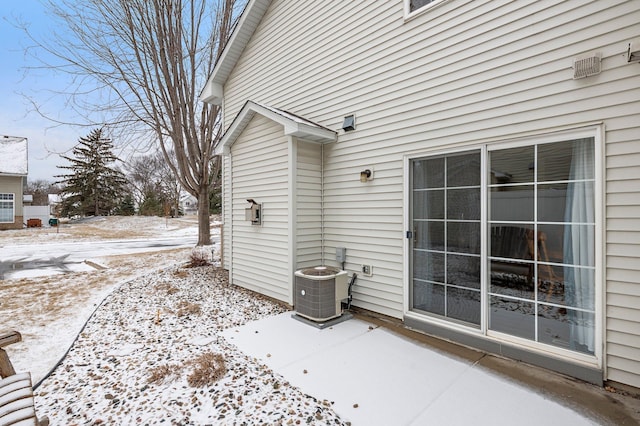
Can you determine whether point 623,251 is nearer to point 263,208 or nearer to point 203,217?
point 263,208

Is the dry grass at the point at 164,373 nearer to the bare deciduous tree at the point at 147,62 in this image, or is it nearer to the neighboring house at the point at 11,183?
the bare deciduous tree at the point at 147,62

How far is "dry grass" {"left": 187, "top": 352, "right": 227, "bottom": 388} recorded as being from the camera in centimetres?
261

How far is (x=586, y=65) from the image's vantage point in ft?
8.33

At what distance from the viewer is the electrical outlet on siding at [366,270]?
4.24 m

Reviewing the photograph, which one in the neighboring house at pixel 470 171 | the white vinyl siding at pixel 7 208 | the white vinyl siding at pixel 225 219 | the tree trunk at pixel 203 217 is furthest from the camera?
the white vinyl siding at pixel 7 208

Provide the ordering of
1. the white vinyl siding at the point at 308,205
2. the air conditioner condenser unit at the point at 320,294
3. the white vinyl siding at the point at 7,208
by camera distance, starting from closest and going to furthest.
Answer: the air conditioner condenser unit at the point at 320,294 < the white vinyl siding at the point at 308,205 < the white vinyl siding at the point at 7,208

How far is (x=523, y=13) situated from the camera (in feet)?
9.57

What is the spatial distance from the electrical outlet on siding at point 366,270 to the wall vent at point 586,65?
3032mm

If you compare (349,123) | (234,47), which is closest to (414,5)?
(349,123)

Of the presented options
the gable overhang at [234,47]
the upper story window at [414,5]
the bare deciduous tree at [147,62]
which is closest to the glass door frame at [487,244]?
the upper story window at [414,5]

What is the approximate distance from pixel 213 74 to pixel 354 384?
285 inches

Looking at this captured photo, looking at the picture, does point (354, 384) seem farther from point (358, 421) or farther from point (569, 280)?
point (569, 280)

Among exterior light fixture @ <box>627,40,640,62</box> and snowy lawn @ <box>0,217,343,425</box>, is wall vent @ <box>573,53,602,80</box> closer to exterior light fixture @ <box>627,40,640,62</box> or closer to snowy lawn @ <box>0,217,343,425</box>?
exterior light fixture @ <box>627,40,640,62</box>

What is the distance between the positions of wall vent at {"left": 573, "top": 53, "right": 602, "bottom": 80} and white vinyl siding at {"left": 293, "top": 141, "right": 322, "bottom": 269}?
3273mm
